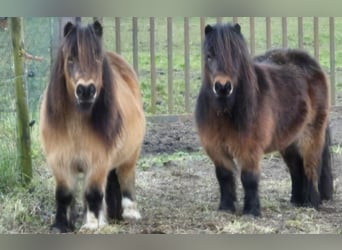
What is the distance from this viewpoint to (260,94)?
278cm

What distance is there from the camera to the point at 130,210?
2758 mm

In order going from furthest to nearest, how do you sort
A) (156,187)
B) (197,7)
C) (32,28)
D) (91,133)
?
(156,187) < (32,28) < (91,133) < (197,7)

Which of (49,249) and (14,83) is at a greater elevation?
Answer: (14,83)

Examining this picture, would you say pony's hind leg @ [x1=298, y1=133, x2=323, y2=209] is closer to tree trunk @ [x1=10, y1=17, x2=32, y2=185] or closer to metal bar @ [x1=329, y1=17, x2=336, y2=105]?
metal bar @ [x1=329, y1=17, x2=336, y2=105]

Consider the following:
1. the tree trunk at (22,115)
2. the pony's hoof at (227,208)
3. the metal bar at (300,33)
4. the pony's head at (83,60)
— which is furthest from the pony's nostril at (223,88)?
the tree trunk at (22,115)

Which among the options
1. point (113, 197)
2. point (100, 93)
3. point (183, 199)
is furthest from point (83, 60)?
point (183, 199)

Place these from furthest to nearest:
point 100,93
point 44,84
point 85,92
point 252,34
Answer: point 44,84 → point 252,34 → point 100,93 → point 85,92

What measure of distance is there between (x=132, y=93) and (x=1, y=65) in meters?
0.59

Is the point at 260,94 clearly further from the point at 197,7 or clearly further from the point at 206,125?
the point at 197,7

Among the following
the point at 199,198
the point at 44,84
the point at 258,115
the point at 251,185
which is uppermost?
the point at 44,84

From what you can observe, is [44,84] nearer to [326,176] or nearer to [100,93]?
[100,93]

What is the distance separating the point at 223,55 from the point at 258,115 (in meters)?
0.41

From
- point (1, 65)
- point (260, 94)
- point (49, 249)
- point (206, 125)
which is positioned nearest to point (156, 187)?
point (206, 125)

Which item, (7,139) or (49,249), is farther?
(7,139)
